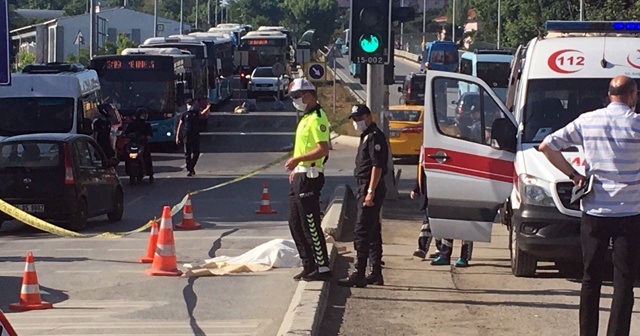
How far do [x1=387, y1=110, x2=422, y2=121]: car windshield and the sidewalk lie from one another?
16.6 metres

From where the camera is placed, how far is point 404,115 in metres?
30.6

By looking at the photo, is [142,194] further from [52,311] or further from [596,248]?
[596,248]

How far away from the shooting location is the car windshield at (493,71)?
41469 mm

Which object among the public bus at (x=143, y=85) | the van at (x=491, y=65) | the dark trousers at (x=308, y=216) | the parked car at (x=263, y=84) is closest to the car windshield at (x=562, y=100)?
the dark trousers at (x=308, y=216)

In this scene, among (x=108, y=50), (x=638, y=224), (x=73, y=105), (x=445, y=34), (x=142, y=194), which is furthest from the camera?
(x=445, y=34)

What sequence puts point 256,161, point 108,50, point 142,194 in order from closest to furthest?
1. point 142,194
2. point 256,161
3. point 108,50

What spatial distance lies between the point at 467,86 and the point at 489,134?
0.55 m

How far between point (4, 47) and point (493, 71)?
112 ft

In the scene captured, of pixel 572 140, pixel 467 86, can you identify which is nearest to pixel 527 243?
pixel 467 86

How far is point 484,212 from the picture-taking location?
38.1 feet

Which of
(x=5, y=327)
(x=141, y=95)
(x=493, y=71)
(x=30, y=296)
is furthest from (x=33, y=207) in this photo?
(x=493, y=71)

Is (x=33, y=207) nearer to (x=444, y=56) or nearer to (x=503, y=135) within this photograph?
(x=503, y=135)

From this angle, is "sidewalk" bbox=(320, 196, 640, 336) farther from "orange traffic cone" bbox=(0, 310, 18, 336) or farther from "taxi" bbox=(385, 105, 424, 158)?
"taxi" bbox=(385, 105, 424, 158)

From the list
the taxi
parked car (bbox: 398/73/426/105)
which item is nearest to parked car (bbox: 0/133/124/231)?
the taxi
